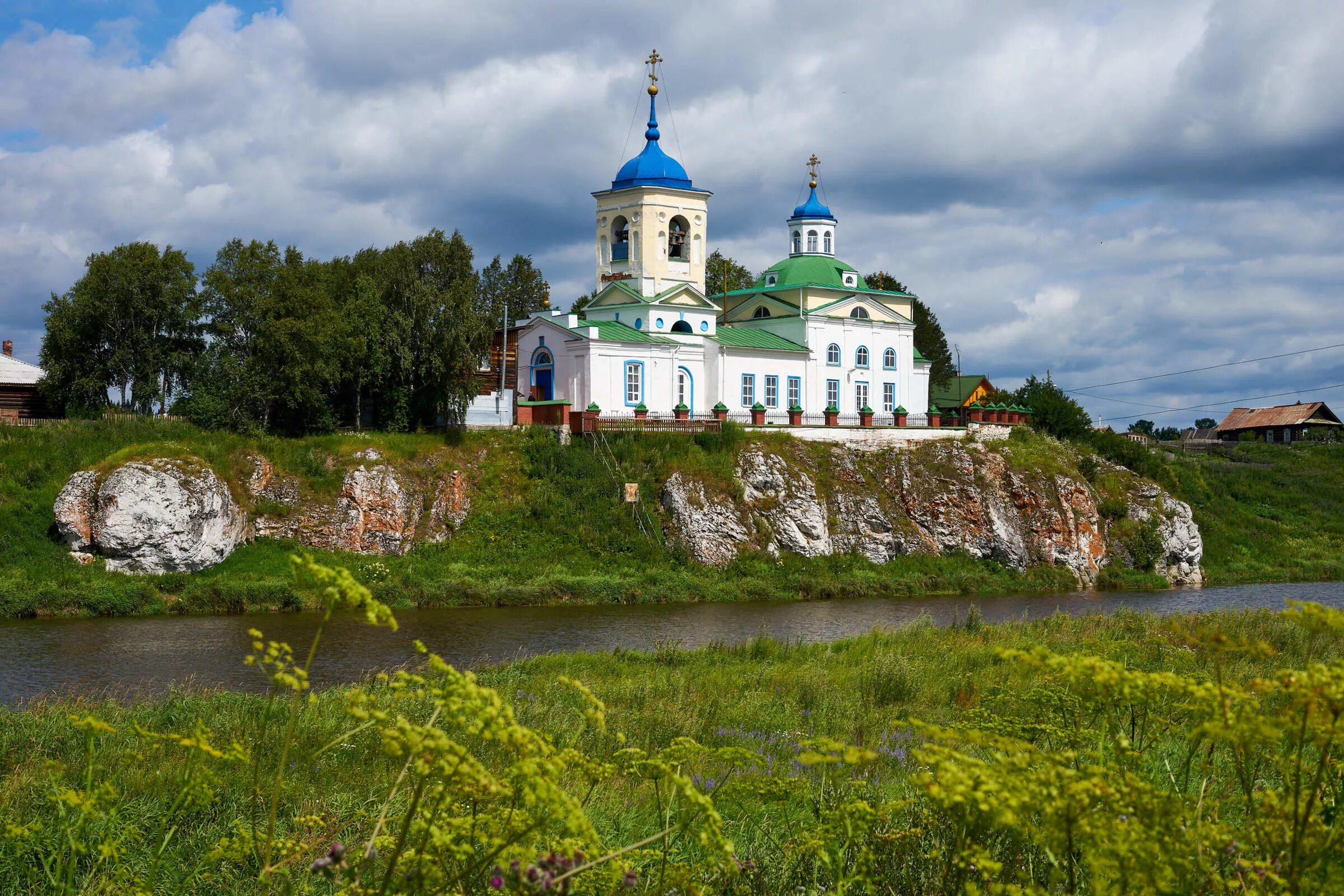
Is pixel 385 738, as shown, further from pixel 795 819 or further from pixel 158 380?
pixel 158 380

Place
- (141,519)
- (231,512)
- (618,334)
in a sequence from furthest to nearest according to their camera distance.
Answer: (618,334), (231,512), (141,519)

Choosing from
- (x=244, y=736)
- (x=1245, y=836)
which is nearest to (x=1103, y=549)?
(x=244, y=736)

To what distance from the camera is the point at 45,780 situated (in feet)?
32.0

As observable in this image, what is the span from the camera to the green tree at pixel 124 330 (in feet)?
125

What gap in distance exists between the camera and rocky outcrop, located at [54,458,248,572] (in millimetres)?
31109

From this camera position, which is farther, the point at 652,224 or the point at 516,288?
the point at 516,288

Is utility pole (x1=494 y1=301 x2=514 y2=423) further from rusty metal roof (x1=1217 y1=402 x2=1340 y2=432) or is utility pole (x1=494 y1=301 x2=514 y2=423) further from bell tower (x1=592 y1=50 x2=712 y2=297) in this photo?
rusty metal roof (x1=1217 y1=402 x2=1340 y2=432)

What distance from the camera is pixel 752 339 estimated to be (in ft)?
165

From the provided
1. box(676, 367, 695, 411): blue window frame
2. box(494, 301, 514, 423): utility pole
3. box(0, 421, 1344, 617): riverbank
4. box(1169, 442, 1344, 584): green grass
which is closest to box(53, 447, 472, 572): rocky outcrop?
box(0, 421, 1344, 617): riverbank

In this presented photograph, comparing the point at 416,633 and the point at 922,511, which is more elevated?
A: the point at 922,511

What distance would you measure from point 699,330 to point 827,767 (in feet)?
138

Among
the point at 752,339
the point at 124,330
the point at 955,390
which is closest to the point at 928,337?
the point at 955,390

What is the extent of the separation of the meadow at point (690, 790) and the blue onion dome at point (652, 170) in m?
36.0

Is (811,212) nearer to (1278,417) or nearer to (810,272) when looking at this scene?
(810,272)
